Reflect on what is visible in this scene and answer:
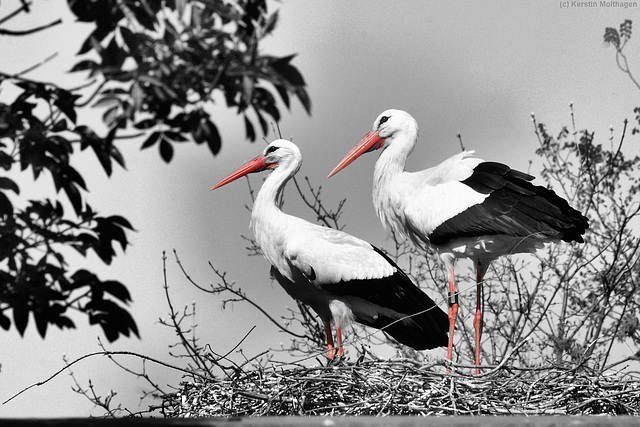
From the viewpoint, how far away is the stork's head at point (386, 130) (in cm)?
568

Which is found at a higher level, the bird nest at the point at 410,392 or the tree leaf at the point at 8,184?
the tree leaf at the point at 8,184

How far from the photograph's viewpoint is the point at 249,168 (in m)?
5.58

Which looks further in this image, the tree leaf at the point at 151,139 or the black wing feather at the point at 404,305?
the black wing feather at the point at 404,305

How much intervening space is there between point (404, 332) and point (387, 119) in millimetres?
1436

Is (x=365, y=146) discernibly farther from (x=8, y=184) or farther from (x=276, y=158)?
(x=8, y=184)

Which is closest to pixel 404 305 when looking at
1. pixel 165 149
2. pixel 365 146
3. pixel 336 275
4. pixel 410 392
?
pixel 336 275

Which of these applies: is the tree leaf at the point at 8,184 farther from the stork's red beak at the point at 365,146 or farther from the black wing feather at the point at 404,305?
the stork's red beak at the point at 365,146

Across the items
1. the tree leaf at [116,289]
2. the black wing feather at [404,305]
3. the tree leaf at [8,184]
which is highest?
the black wing feather at [404,305]

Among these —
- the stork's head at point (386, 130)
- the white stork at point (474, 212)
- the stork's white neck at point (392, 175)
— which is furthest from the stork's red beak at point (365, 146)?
the white stork at point (474, 212)

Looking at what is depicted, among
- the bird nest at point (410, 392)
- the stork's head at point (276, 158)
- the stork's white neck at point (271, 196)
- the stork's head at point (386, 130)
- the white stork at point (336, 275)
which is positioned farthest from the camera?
the stork's head at point (386, 130)

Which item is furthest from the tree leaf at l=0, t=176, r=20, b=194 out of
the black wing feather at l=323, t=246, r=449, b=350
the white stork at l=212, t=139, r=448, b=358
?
the black wing feather at l=323, t=246, r=449, b=350

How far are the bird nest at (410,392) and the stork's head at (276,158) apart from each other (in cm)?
165

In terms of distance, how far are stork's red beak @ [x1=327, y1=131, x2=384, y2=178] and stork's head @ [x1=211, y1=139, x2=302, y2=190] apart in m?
0.60

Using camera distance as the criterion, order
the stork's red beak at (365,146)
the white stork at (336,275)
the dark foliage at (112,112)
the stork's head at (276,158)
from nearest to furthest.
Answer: the dark foliage at (112,112)
the white stork at (336,275)
the stork's head at (276,158)
the stork's red beak at (365,146)
